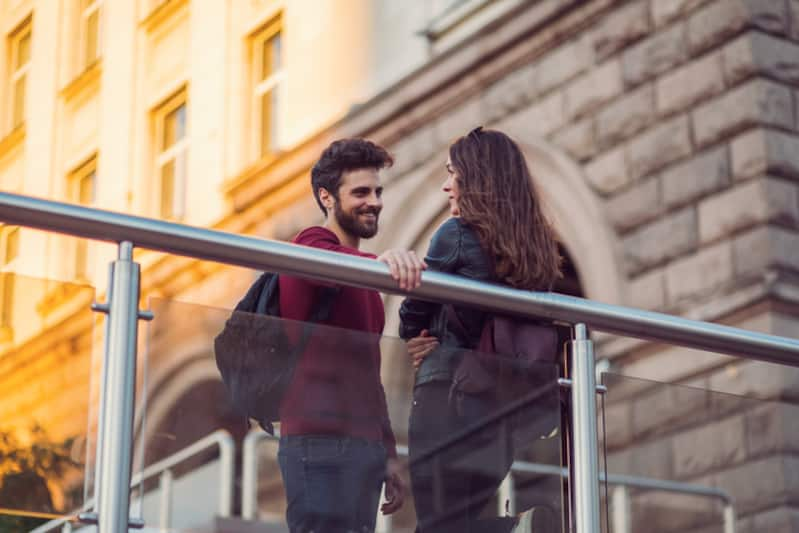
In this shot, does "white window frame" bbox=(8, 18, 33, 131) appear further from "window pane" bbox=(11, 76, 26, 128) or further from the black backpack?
the black backpack

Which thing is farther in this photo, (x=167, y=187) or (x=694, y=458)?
(x=167, y=187)

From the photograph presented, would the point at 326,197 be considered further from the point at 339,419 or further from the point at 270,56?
the point at 270,56

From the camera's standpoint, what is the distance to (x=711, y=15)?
12.0 meters

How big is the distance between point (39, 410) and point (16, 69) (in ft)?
71.9

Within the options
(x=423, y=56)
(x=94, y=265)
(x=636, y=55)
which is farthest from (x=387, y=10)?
(x=94, y=265)

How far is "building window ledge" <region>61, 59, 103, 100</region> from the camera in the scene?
23.5m

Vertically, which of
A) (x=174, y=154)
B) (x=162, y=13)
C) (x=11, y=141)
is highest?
(x=162, y=13)

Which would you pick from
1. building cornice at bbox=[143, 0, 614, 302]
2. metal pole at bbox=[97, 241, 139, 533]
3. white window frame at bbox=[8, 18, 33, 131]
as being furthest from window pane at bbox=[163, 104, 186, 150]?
→ metal pole at bbox=[97, 241, 139, 533]

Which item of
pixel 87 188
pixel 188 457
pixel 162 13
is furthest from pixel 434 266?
pixel 87 188

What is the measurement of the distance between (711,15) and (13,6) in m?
16.0

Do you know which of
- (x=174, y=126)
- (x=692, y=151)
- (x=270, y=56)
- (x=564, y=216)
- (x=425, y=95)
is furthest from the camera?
(x=174, y=126)

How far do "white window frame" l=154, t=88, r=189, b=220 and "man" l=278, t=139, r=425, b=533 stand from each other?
16.1 m

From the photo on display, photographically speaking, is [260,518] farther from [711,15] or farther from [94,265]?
[94,265]

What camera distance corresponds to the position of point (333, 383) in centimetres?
466
